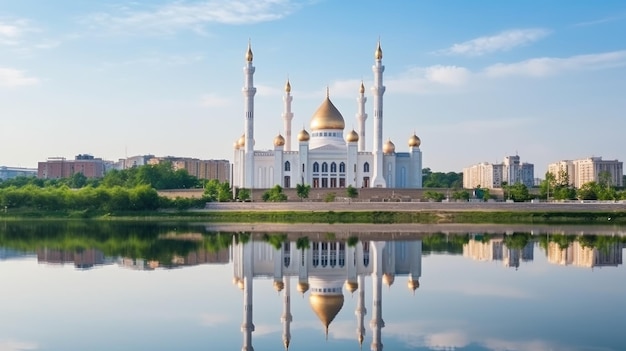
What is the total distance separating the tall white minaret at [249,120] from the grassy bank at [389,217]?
31.0ft

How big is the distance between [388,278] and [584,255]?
8.10m

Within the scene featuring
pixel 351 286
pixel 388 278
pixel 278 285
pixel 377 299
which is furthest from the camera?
pixel 388 278

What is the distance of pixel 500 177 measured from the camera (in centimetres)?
11038

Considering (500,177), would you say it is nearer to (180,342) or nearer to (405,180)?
(405,180)

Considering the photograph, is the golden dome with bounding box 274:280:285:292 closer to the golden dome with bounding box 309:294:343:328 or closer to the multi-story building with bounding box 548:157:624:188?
the golden dome with bounding box 309:294:343:328

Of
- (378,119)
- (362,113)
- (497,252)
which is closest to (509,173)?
(362,113)

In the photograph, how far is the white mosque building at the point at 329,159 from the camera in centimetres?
5322

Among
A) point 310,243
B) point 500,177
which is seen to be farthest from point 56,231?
point 500,177

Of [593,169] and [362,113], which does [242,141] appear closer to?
[362,113]

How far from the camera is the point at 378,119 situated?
53.0 meters

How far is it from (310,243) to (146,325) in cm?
1610

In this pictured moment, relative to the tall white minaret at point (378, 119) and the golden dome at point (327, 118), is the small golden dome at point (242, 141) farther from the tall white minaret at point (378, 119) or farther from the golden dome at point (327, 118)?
the tall white minaret at point (378, 119)

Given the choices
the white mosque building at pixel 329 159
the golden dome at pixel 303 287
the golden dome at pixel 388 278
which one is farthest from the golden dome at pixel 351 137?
the golden dome at pixel 303 287

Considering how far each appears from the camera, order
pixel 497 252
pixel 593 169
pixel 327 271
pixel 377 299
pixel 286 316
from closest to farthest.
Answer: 1. pixel 286 316
2. pixel 377 299
3. pixel 327 271
4. pixel 497 252
5. pixel 593 169
